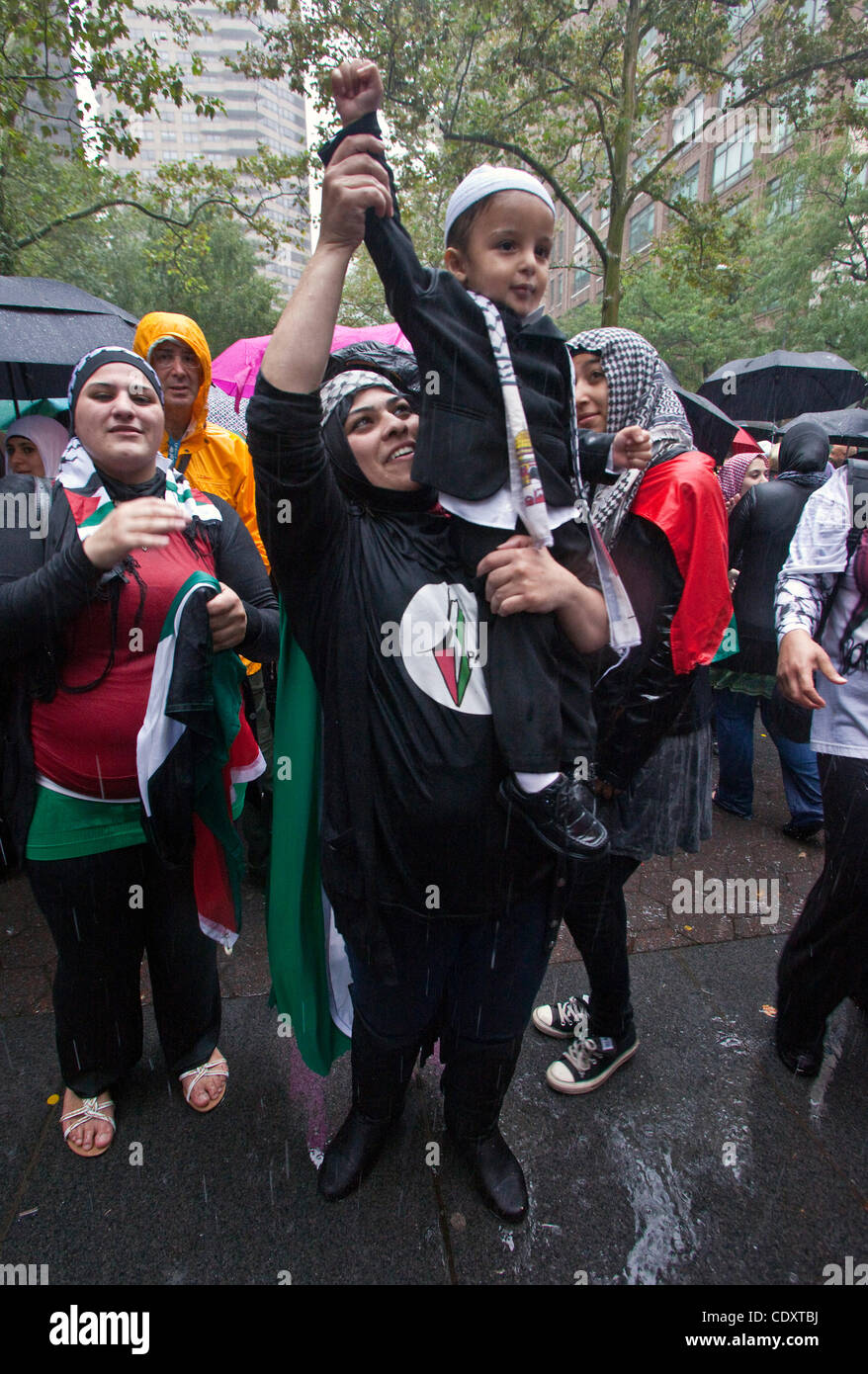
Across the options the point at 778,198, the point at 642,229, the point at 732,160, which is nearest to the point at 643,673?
the point at 778,198

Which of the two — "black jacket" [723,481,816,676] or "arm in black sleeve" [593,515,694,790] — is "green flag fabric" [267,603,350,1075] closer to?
"arm in black sleeve" [593,515,694,790]

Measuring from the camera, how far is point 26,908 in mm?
3400

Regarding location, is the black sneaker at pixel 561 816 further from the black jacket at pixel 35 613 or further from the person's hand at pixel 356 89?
the person's hand at pixel 356 89

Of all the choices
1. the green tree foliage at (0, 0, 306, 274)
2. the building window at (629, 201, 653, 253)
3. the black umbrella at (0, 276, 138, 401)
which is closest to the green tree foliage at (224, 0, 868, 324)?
the green tree foliage at (0, 0, 306, 274)

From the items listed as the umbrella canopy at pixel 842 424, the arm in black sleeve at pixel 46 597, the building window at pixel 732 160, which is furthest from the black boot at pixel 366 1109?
the building window at pixel 732 160

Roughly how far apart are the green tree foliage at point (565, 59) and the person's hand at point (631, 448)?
9.91 m

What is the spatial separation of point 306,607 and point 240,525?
0.90m

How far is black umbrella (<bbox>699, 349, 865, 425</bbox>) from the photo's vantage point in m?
6.80

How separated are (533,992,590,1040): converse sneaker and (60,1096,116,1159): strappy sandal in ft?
4.57

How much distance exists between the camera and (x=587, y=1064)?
7.57 feet

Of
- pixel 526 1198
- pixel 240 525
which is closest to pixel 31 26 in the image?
pixel 240 525

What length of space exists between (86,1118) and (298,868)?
3.69ft

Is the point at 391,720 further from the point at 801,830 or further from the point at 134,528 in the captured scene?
the point at 801,830
